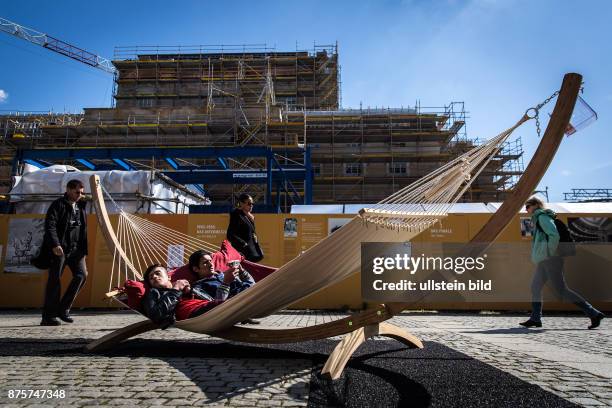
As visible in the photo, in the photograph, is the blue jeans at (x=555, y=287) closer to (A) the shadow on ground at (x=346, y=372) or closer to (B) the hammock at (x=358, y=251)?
(A) the shadow on ground at (x=346, y=372)

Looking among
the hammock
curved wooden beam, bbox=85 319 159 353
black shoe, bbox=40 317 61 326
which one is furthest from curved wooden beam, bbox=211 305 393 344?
black shoe, bbox=40 317 61 326

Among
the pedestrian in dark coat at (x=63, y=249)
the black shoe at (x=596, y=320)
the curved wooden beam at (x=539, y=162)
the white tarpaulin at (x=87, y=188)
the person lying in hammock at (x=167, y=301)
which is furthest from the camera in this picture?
the white tarpaulin at (x=87, y=188)

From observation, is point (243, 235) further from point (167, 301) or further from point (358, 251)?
point (358, 251)

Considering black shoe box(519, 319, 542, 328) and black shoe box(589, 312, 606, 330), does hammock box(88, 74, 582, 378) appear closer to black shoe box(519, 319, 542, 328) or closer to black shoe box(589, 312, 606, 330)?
black shoe box(519, 319, 542, 328)

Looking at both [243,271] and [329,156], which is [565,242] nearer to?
[243,271]

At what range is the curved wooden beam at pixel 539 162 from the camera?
268cm

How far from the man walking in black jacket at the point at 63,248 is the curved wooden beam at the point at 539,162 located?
→ 14.4 ft

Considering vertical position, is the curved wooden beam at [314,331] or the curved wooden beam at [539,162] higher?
the curved wooden beam at [539,162]

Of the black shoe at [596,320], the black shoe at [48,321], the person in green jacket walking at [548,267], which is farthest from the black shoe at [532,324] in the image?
the black shoe at [48,321]

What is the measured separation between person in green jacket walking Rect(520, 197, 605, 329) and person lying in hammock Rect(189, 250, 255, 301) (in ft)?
11.3

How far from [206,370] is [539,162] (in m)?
2.54

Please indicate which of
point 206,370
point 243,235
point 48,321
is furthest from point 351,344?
point 48,321

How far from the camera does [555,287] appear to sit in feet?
16.3

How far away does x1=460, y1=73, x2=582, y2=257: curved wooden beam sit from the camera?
268 cm
